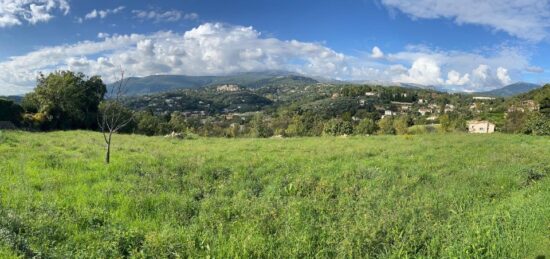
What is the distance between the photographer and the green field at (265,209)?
6906mm

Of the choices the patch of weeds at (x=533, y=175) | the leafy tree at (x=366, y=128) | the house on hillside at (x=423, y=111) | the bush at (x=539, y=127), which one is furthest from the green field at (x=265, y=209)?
the house on hillside at (x=423, y=111)

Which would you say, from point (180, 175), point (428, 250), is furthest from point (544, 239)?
point (180, 175)

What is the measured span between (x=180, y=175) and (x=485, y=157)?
14.4m

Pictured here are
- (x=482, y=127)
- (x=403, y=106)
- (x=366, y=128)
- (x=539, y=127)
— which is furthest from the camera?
(x=403, y=106)

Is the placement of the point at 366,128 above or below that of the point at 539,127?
below

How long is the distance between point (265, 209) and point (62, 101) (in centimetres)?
4561

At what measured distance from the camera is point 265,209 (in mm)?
9094

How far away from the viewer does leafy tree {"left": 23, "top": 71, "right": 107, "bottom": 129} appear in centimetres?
4534

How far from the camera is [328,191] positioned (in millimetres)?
11539

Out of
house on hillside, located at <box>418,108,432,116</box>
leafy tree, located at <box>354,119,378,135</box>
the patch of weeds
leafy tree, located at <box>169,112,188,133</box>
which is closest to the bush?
leafy tree, located at <box>354,119,378,135</box>

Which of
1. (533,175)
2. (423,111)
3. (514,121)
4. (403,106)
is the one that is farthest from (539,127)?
(403,106)

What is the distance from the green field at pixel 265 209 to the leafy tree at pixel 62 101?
112 feet

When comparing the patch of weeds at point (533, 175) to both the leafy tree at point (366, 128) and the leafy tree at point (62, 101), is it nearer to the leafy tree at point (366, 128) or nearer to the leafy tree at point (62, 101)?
the leafy tree at point (62, 101)

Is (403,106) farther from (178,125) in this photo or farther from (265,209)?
(265,209)
